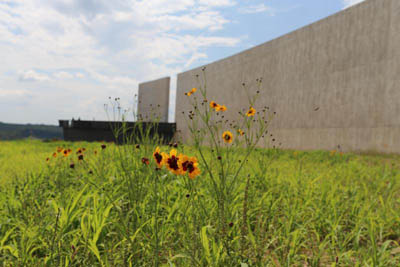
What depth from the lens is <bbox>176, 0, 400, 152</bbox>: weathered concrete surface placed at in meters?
8.20

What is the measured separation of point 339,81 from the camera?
9.49m

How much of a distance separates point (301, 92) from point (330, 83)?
1229mm

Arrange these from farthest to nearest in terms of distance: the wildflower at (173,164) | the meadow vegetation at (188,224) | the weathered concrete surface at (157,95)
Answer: the weathered concrete surface at (157,95) < the meadow vegetation at (188,224) < the wildflower at (173,164)

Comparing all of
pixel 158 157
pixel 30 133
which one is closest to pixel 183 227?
pixel 158 157

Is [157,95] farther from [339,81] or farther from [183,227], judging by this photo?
[183,227]

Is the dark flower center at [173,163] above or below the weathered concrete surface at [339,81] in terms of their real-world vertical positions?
below

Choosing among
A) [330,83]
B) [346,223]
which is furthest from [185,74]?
[346,223]

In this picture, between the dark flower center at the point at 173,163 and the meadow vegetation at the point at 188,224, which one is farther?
the meadow vegetation at the point at 188,224

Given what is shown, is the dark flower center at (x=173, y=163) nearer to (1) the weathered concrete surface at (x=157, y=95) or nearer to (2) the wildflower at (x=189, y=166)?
(2) the wildflower at (x=189, y=166)

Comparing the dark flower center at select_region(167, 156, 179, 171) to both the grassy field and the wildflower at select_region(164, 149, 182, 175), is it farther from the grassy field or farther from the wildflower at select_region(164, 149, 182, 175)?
the grassy field

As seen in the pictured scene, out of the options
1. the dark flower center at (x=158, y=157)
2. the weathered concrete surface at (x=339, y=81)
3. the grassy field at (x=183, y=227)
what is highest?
the weathered concrete surface at (x=339, y=81)

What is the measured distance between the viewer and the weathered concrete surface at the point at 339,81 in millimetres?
8203

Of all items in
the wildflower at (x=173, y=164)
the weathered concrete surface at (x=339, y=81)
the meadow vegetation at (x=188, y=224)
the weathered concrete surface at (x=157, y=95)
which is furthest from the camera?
the weathered concrete surface at (x=157, y=95)

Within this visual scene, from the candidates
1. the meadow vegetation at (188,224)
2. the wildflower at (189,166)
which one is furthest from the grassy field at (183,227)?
the wildflower at (189,166)
